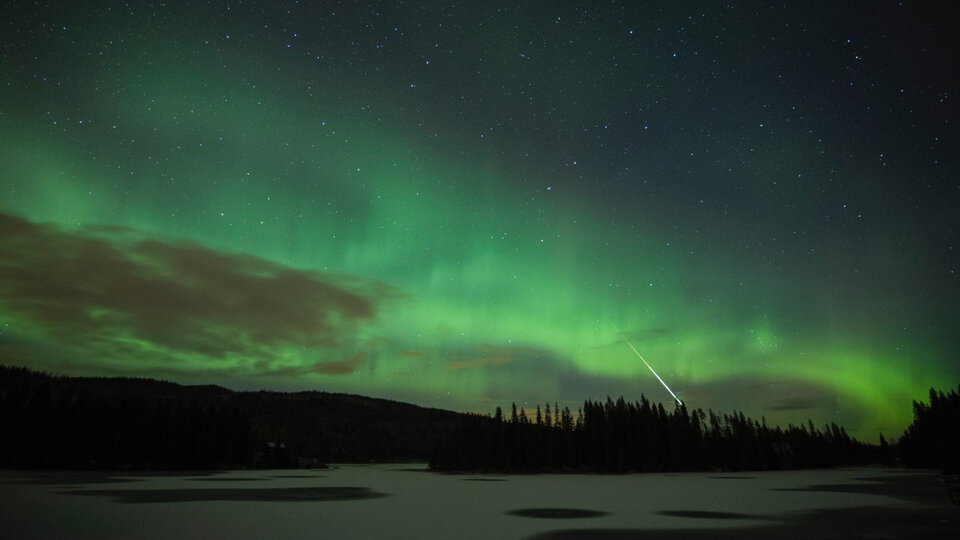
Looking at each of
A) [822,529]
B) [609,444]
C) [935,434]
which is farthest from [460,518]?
[935,434]

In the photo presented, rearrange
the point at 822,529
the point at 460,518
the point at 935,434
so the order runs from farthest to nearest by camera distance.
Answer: the point at 935,434 → the point at 460,518 → the point at 822,529

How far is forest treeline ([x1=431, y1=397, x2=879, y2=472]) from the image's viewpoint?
163m

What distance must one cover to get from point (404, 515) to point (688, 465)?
159729 mm

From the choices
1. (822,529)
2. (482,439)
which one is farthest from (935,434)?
(822,529)

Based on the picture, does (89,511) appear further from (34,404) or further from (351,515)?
(34,404)

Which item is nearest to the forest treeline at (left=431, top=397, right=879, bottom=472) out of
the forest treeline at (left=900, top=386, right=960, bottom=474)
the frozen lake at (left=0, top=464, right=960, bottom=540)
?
the forest treeline at (left=900, top=386, right=960, bottom=474)

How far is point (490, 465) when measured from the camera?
168 m

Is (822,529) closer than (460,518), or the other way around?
(822,529)

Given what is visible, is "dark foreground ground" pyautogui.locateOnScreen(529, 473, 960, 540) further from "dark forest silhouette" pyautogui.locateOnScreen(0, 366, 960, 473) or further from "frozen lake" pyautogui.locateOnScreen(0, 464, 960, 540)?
"dark forest silhouette" pyautogui.locateOnScreen(0, 366, 960, 473)

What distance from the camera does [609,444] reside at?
16138 centimetres

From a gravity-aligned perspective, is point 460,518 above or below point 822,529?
below

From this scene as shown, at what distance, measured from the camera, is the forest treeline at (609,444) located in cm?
16300

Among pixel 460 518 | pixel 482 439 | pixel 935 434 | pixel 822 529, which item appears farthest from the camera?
pixel 482 439

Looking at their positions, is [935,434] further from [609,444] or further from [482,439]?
[482,439]
